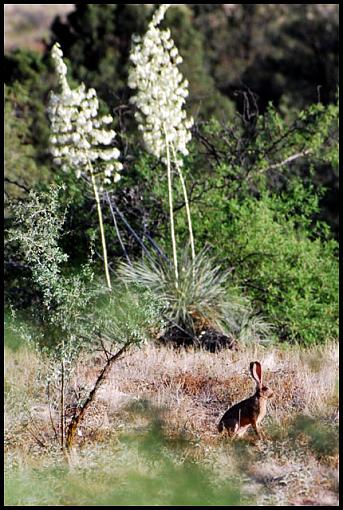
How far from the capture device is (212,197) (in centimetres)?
1228

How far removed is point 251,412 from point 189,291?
3956mm

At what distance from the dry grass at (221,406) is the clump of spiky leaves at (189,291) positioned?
47.3 inches

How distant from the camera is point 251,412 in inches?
255

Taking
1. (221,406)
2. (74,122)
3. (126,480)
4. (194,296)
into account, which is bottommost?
(126,480)

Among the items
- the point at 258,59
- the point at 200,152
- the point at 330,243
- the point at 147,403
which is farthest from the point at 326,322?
the point at 258,59

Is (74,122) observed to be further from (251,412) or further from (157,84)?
(251,412)

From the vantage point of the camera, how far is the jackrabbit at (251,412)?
21.1 feet

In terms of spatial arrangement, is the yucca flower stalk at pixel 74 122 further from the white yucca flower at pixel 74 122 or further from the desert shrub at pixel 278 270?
the desert shrub at pixel 278 270

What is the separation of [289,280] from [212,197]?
4.97ft

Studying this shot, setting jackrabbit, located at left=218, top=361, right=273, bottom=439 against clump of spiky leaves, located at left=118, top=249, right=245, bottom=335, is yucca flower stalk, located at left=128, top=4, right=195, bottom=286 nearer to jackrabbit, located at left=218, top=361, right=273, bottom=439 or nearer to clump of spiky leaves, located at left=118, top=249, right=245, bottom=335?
clump of spiky leaves, located at left=118, top=249, right=245, bottom=335

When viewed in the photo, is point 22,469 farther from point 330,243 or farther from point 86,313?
point 330,243

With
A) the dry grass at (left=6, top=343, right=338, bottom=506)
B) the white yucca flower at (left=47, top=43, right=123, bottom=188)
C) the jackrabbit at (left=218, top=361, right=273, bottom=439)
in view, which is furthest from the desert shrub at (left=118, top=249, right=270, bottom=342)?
the jackrabbit at (left=218, top=361, right=273, bottom=439)

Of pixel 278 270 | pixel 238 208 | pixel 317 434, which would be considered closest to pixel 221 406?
pixel 317 434

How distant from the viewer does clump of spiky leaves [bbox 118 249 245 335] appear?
10250 millimetres
